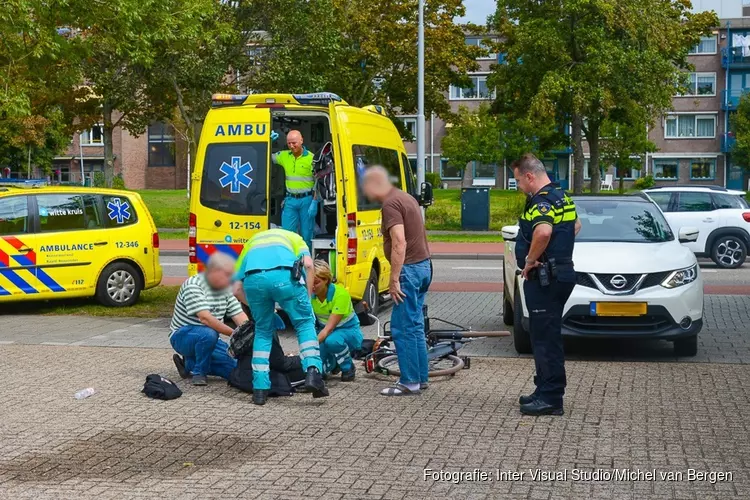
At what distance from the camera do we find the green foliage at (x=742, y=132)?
6750cm

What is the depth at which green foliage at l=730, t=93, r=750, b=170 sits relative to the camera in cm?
6750

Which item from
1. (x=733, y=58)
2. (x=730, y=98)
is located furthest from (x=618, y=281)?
(x=730, y=98)

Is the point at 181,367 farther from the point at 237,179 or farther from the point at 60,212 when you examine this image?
the point at 60,212

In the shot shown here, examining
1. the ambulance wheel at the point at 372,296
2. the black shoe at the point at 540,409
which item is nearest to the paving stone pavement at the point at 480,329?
the ambulance wheel at the point at 372,296

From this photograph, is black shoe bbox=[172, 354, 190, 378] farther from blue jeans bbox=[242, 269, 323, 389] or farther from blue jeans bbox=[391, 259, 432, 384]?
blue jeans bbox=[391, 259, 432, 384]

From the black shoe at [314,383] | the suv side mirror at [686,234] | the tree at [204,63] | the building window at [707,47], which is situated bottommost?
the black shoe at [314,383]

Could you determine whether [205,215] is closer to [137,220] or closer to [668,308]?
[137,220]

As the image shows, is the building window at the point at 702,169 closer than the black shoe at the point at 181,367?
No

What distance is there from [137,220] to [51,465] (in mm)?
9009

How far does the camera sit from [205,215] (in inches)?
492

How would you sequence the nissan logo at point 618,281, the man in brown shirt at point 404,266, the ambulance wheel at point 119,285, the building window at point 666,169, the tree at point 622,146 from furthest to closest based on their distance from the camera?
the building window at point 666,169
the tree at point 622,146
the ambulance wheel at point 119,285
the nissan logo at point 618,281
the man in brown shirt at point 404,266

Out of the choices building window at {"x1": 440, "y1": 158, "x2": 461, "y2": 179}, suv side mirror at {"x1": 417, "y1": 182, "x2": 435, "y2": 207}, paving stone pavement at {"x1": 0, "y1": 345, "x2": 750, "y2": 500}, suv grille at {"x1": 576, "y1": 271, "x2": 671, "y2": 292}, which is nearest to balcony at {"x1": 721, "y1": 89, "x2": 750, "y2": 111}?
building window at {"x1": 440, "y1": 158, "x2": 461, "y2": 179}

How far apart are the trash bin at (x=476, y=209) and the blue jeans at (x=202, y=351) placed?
22.7m

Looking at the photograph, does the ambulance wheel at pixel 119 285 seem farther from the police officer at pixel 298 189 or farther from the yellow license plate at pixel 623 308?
the yellow license plate at pixel 623 308
